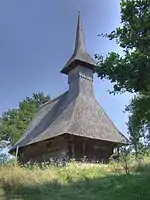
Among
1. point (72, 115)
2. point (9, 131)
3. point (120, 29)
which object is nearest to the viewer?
point (120, 29)

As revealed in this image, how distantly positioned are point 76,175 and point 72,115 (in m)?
10.6

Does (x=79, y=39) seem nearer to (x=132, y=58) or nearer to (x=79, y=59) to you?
(x=79, y=59)

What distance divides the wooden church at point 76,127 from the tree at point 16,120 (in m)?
13.5

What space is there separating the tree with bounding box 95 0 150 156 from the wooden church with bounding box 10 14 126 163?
1299cm

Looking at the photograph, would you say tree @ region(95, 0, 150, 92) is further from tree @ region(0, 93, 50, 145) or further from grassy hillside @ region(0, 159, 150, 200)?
tree @ region(0, 93, 50, 145)

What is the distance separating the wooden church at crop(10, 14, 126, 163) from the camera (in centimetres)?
2334

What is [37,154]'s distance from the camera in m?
27.2

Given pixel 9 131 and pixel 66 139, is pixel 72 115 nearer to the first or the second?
pixel 66 139

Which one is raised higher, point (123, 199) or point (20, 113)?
point (20, 113)

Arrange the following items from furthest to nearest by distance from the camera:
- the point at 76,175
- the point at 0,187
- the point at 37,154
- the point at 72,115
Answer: the point at 37,154 → the point at 72,115 → the point at 76,175 → the point at 0,187

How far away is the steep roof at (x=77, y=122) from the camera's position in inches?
922

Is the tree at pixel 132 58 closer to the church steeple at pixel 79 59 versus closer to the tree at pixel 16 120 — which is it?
the church steeple at pixel 79 59

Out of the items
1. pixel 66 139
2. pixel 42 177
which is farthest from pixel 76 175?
pixel 66 139

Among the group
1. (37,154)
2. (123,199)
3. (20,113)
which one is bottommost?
(123,199)
